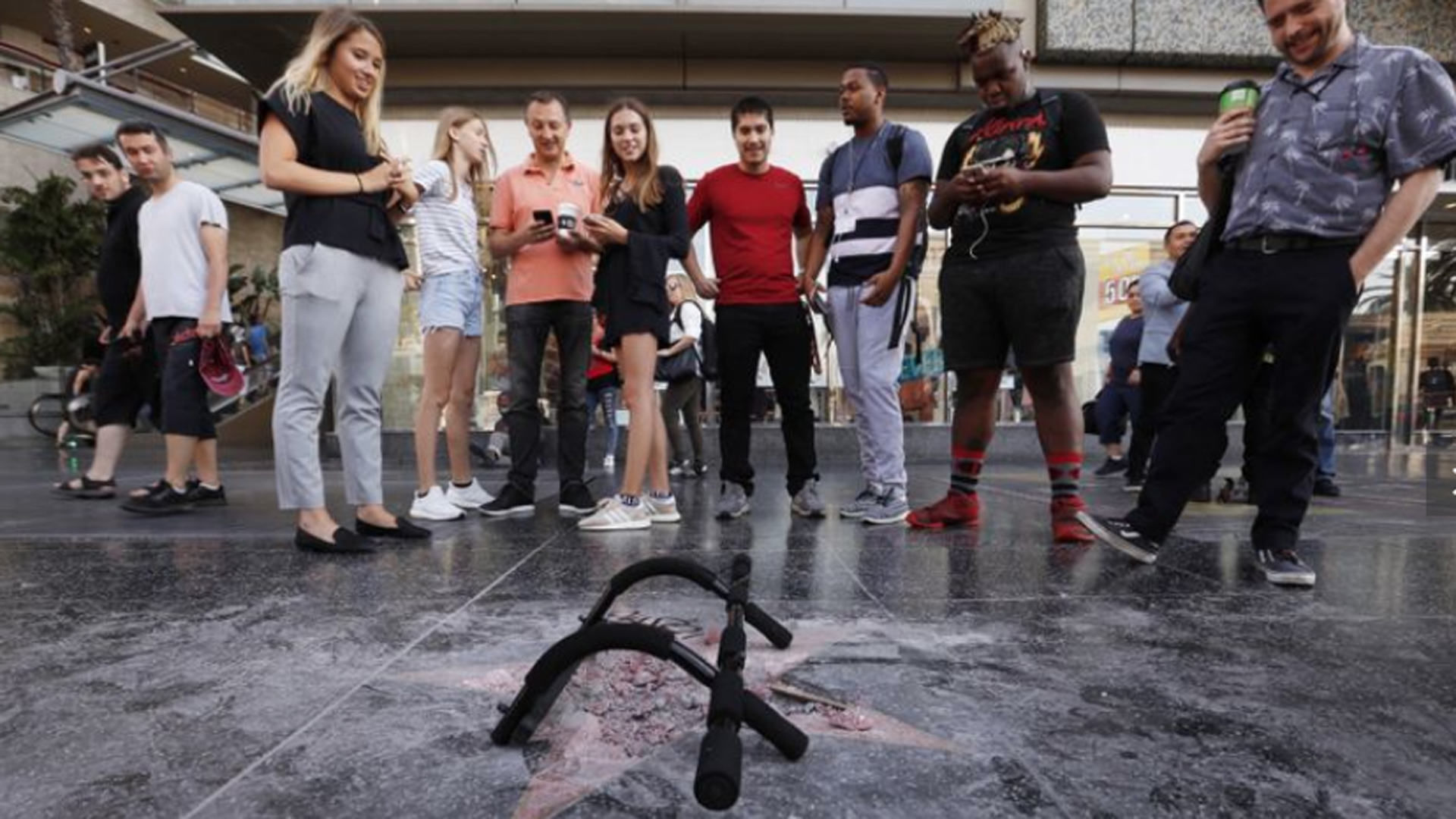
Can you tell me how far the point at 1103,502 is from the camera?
493 cm

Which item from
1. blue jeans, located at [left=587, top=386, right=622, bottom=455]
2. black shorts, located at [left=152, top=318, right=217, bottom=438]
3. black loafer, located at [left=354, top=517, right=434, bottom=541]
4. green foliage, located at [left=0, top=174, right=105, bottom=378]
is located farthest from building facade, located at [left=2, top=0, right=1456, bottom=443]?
green foliage, located at [left=0, top=174, right=105, bottom=378]

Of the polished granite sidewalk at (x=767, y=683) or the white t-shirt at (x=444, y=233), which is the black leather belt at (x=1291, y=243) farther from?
the white t-shirt at (x=444, y=233)

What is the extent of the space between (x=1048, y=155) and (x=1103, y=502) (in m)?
2.52

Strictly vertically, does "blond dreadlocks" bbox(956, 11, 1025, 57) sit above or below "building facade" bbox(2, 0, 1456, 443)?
below

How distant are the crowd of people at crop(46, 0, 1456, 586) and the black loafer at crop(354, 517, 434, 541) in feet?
0.04

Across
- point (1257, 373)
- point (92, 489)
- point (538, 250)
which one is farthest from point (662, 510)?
point (92, 489)

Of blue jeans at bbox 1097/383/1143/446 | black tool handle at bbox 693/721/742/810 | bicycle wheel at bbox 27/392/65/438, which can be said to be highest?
blue jeans at bbox 1097/383/1143/446

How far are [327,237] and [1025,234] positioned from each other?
269cm

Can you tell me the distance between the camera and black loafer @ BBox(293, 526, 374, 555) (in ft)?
9.70

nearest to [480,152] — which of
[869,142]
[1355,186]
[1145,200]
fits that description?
[869,142]

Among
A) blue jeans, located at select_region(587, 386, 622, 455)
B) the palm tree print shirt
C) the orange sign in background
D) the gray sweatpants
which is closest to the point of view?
the palm tree print shirt

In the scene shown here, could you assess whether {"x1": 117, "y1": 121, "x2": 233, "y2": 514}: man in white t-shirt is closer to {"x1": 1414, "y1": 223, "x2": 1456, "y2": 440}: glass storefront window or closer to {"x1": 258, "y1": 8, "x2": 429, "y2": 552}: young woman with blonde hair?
{"x1": 258, "y1": 8, "x2": 429, "y2": 552}: young woman with blonde hair

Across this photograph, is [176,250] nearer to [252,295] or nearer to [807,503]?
[807,503]

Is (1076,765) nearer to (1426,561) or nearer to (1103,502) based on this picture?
(1426,561)
